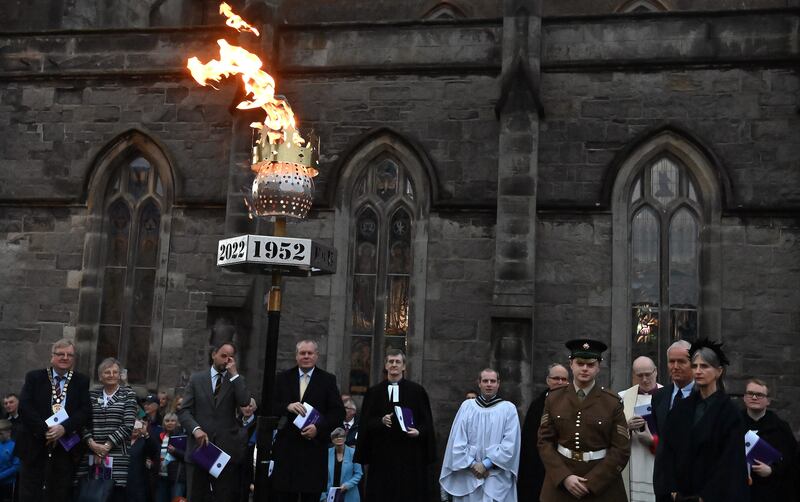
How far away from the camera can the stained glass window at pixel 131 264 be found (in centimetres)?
1432

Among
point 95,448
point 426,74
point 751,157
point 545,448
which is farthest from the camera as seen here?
point 426,74

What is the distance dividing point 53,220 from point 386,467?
8.31 m

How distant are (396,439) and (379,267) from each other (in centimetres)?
514

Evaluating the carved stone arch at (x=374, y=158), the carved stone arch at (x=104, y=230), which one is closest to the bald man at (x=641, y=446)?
the carved stone arch at (x=374, y=158)

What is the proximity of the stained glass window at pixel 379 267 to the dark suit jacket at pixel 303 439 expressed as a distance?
4.88 m

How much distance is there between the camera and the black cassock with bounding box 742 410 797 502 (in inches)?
297

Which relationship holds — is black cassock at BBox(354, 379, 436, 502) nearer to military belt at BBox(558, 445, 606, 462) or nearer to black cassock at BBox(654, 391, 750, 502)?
military belt at BBox(558, 445, 606, 462)

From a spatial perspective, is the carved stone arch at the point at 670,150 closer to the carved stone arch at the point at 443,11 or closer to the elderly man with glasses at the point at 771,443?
the elderly man with glasses at the point at 771,443

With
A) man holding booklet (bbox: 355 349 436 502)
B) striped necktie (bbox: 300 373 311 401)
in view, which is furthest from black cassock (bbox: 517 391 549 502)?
striped necktie (bbox: 300 373 311 401)

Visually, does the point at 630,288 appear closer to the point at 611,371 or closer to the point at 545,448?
the point at 611,371

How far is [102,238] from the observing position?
1445cm

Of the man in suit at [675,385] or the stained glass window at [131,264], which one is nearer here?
the man in suit at [675,385]

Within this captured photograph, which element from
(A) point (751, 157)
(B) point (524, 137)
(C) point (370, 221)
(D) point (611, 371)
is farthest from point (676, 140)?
(C) point (370, 221)

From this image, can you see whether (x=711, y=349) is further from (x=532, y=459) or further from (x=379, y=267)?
(x=379, y=267)
